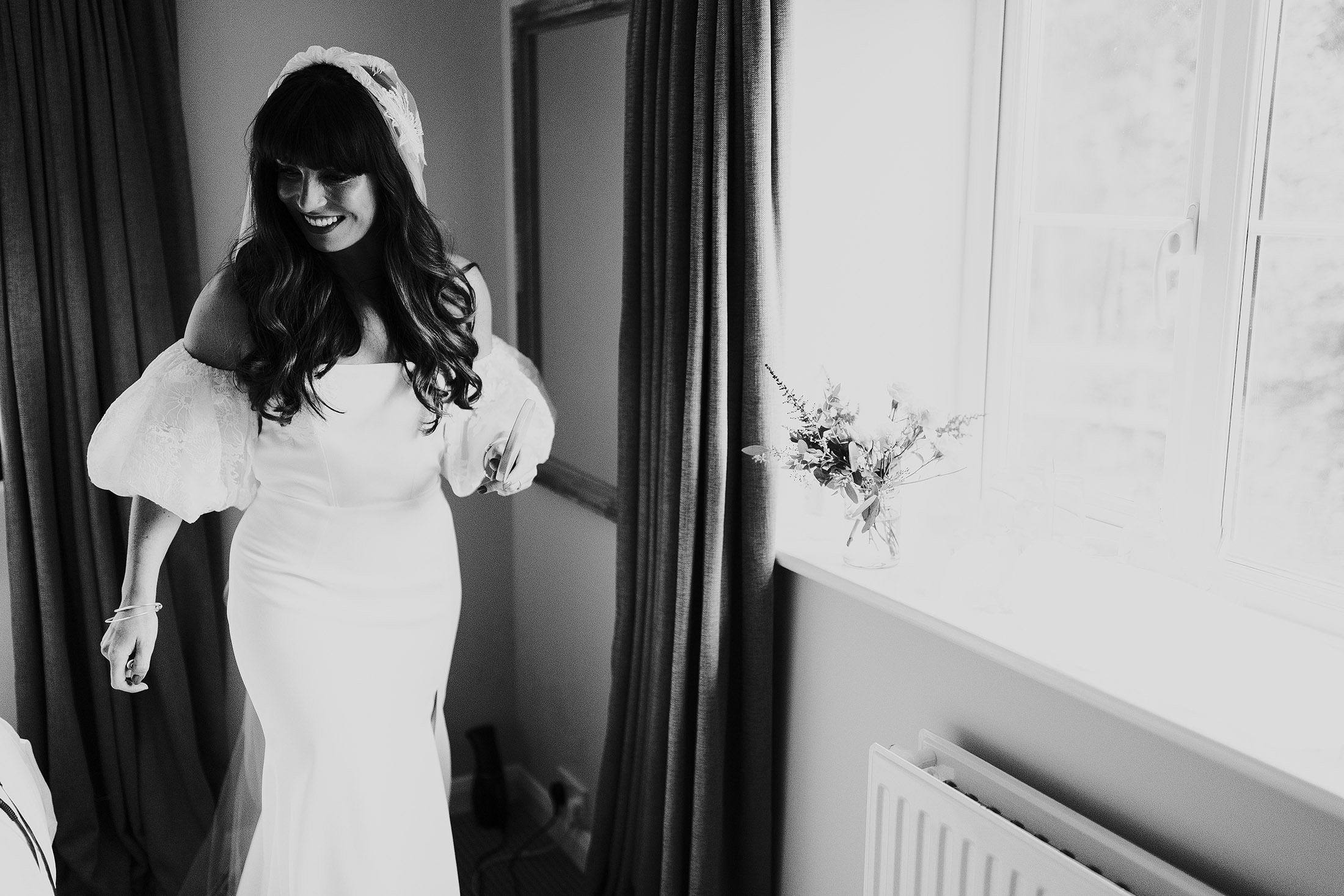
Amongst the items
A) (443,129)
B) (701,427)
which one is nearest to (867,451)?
(701,427)

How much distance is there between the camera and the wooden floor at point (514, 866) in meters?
2.67

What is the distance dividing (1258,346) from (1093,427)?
1.07ft

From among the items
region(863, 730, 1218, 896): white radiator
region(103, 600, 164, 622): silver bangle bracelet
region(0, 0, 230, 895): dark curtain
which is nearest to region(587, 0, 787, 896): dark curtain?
region(863, 730, 1218, 896): white radiator

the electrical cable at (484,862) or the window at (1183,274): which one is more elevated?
the window at (1183,274)

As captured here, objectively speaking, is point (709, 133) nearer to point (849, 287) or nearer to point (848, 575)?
point (849, 287)

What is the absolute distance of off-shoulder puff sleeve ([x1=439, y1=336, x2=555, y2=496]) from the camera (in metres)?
2.08

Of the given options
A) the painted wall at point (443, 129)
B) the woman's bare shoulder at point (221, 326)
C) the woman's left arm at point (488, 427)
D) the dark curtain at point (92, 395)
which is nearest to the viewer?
the woman's bare shoulder at point (221, 326)

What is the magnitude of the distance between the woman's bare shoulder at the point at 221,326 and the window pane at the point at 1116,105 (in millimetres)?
1351

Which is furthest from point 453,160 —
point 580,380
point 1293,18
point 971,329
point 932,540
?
point 1293,18

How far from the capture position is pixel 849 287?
204cm

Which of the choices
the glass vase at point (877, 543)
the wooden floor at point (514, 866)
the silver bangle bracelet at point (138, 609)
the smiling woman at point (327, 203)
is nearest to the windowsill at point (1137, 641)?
Result: the glass vase at point (877, 543)

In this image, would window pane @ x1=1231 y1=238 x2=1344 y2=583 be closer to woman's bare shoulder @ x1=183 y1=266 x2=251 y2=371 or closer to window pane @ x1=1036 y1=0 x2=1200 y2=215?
window pane @ x1=1036 y1=0 x2=1200 y2=215

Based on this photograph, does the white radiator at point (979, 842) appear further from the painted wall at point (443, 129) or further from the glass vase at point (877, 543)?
the painted wall at point (443, 129)

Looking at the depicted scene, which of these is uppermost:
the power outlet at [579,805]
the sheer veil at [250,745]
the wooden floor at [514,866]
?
the sheer veil at [250,745]
